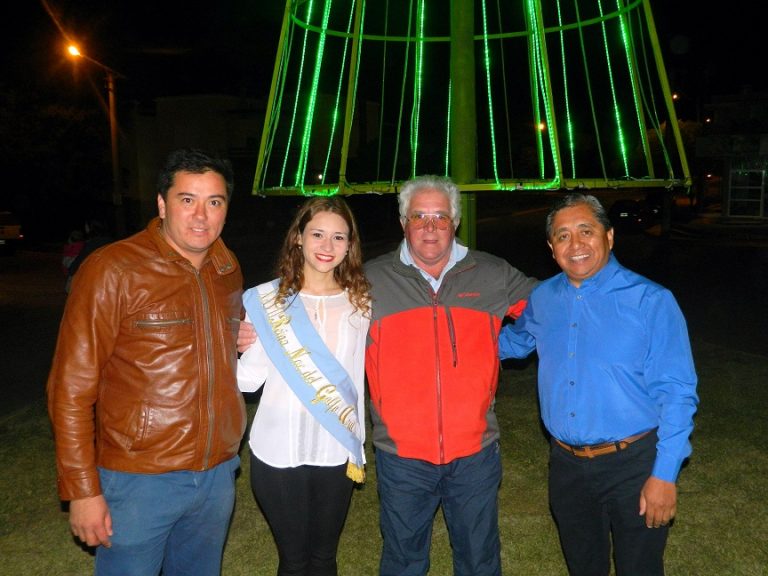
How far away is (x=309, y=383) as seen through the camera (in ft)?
8.96

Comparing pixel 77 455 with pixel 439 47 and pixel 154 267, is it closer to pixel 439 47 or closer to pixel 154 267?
pixel 154 267

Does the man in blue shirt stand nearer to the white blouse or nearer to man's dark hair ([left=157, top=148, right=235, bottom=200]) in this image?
the white blouse

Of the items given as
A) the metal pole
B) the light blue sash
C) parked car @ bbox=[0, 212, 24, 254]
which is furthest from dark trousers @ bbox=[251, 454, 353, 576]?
parked car @ bbox=[0, 212, 24, 254]

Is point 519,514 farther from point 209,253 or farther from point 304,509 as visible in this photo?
point 209,253

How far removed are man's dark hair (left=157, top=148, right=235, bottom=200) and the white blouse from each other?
0.63 m

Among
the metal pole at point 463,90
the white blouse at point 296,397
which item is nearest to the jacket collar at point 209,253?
the white blouse at point 296,397

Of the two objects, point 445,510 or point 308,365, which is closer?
point 308,365

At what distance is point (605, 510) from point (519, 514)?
5.44ft

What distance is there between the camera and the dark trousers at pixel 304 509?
9.01 feet

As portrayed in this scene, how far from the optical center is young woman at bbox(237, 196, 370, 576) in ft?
8.99

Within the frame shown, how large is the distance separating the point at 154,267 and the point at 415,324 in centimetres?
107

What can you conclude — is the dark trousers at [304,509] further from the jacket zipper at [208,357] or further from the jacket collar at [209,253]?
the jacket collar at [209,253]

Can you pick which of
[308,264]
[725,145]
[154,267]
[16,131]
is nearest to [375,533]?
[308,264]

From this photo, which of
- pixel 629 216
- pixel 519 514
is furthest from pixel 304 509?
pixel 629 216
